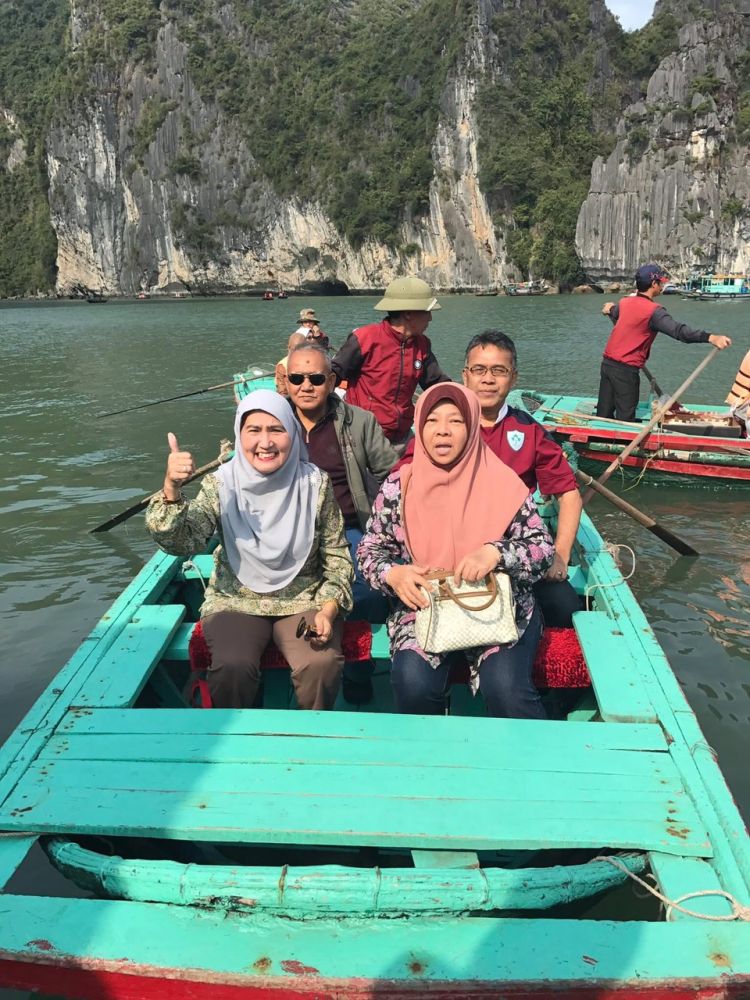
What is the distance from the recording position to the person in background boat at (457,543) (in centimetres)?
253

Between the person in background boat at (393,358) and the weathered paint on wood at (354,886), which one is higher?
the person in background boat at (393,358)

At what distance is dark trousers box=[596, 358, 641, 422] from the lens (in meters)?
7.69

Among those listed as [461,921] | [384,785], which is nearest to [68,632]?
[384,785]

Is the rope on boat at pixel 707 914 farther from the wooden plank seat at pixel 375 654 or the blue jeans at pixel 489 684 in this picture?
the wooden plank seat at pixel 375 654

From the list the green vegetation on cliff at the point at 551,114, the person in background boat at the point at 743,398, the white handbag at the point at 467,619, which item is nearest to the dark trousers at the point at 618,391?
the person in background boat at the point at 743,398

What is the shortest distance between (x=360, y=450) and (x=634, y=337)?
15.8 feet

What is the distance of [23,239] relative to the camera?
296ft

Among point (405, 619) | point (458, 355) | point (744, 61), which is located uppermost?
point (744, 61)

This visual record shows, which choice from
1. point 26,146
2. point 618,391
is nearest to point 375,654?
point 618,391

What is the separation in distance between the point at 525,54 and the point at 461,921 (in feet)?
239

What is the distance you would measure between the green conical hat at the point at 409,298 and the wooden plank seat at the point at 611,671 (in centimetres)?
215

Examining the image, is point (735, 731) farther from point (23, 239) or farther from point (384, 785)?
point (23, 239)

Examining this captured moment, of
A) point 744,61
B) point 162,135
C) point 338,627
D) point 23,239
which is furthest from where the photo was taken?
point 23,239

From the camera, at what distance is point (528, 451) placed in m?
3.20
